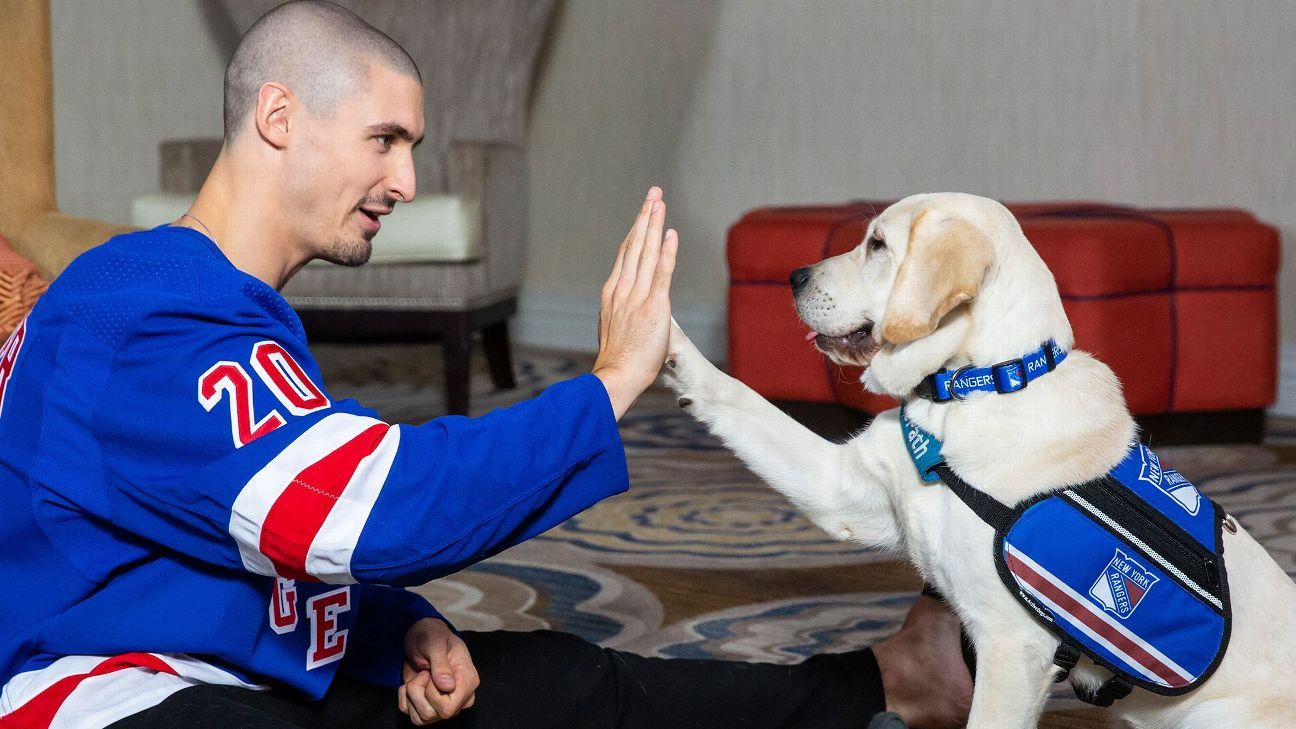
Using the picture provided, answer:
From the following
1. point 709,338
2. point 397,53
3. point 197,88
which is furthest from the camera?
point 197,88

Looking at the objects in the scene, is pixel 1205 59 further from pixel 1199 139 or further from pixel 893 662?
pixel 893 662

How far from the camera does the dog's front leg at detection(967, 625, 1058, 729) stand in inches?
47.2

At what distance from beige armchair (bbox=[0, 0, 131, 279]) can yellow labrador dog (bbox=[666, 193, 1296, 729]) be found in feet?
3.81

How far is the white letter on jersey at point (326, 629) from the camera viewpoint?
107 cm

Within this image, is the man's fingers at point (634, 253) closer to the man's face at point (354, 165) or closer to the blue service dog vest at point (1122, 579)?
the man's face at point (354, 165)

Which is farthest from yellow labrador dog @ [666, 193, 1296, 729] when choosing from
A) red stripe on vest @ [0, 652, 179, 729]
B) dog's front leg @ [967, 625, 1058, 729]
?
red stripe on vest @ [0, 652, 179, 729]

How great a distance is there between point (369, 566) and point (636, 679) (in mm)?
510

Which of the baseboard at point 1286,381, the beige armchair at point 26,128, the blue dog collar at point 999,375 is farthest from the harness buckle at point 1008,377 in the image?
the baseboard at point 1286,381

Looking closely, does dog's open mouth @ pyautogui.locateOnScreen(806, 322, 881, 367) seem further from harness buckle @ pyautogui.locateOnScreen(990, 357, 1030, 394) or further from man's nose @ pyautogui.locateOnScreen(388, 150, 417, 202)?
man's nose @ pyautogui.locateOnScreen(388, 150, 417, 202)

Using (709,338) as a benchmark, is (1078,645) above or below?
above

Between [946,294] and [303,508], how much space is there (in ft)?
2.31

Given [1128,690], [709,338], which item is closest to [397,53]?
[1128,690]

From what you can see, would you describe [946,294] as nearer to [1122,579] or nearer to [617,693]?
[1122,579]

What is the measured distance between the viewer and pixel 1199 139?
11.1 ft
